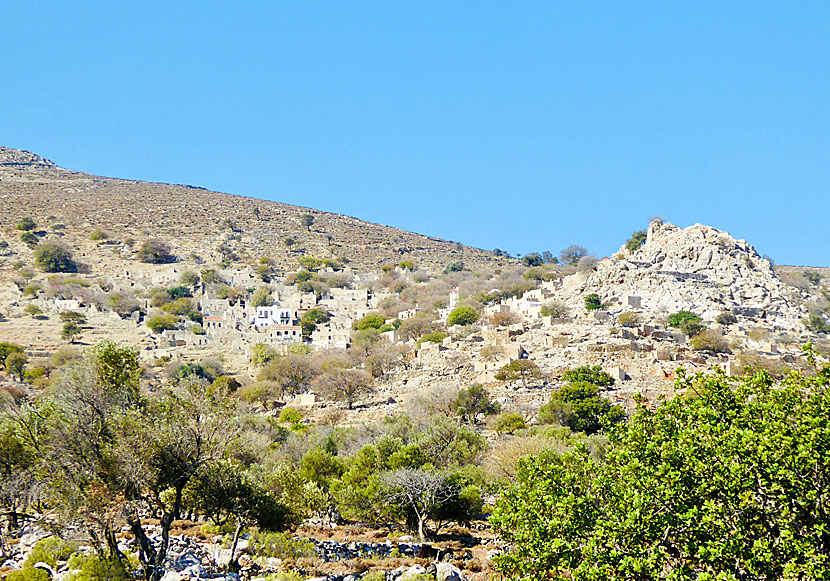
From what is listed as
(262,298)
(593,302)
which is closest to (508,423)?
(593,302)

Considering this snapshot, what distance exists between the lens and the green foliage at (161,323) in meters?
60.0

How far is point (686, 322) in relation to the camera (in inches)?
1861

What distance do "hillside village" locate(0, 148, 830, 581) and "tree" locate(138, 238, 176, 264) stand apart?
0.29m

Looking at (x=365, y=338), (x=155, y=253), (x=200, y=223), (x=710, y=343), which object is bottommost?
(x=365, y=338)

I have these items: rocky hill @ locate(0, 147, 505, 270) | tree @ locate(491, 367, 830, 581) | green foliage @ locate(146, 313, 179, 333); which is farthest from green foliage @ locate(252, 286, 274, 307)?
tree @ locate(491, 367, 830, 581)

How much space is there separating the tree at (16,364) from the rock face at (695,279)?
40.7 m

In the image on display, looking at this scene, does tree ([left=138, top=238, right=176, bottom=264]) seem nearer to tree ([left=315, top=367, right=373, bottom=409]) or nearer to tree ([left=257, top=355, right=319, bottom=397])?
tree ([left=257, top=355, right=319, bottom=397])

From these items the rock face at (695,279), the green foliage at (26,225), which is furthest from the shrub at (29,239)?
the rock face at (695,279)

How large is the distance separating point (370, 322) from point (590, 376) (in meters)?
27.2

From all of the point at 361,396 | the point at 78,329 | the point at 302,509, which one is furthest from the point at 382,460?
the point at 78,329

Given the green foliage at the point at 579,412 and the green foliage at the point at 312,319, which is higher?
the green foliage at the point at 312,319

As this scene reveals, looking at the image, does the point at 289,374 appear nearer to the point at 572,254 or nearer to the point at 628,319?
the point at 628,319

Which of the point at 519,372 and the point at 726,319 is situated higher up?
the point at 726,319

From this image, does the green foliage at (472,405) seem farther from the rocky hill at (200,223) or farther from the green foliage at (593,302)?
the rocky hill at (200,223)
